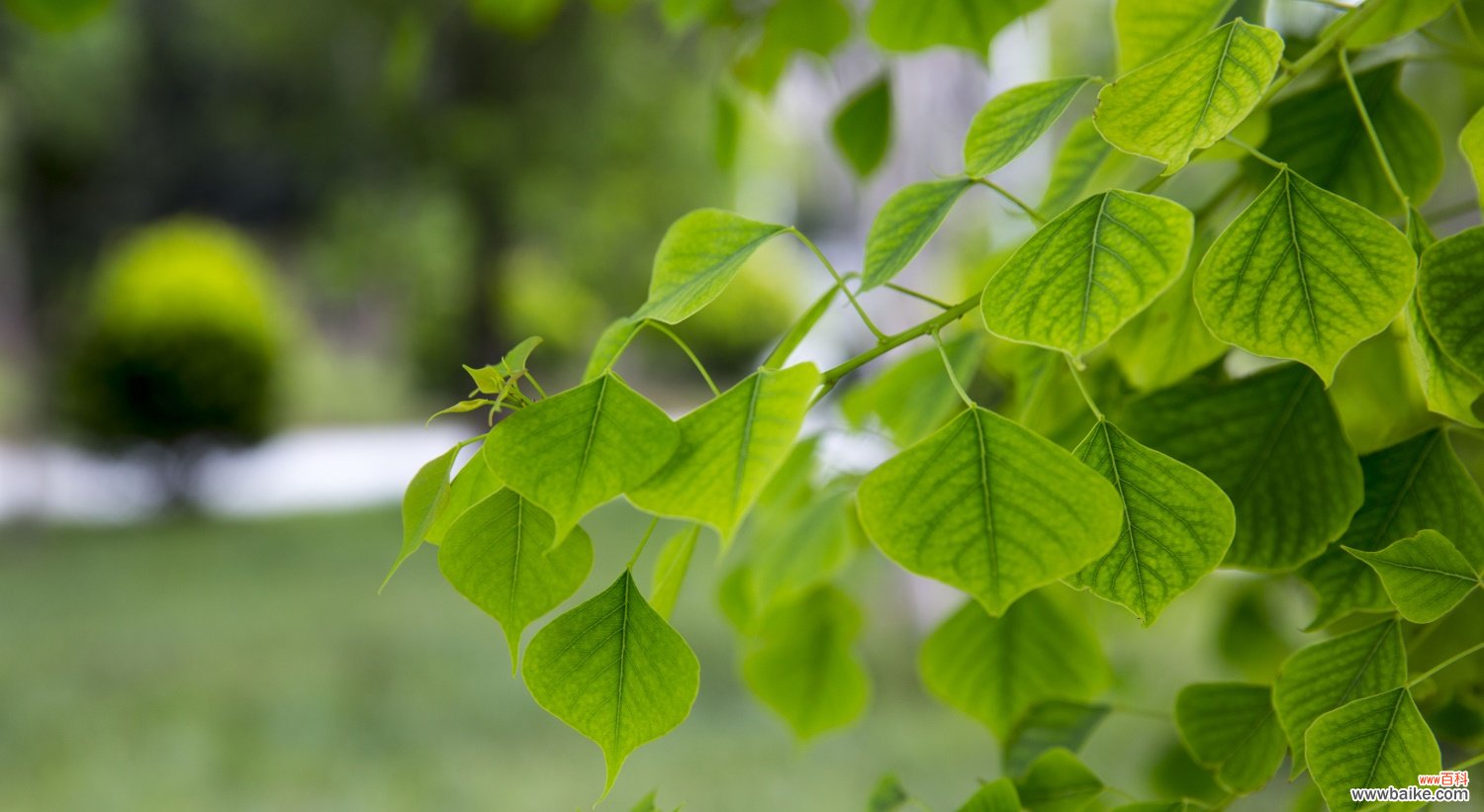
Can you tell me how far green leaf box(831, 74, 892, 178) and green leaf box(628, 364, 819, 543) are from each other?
34 centimetres

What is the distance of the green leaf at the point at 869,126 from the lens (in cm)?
57

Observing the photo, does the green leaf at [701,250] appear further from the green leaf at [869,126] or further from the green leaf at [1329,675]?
the green leaf at [869,126]

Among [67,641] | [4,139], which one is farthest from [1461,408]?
[4,139]

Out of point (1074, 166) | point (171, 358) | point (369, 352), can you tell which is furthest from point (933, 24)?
point (369, 352)

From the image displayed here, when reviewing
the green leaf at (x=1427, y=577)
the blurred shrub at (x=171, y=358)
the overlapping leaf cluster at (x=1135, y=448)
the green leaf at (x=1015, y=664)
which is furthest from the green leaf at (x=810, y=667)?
the blurred shrub at (x=171, y=358)

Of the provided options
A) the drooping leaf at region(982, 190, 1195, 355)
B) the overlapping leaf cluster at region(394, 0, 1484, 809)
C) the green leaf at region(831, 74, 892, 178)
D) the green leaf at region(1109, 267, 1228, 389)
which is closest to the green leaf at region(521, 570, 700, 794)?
the overlapping leaf cluster at region(394, 0, 1484, 809)

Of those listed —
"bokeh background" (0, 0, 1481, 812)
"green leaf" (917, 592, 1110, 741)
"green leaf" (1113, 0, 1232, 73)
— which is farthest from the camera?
"bokeh background" (0, 0, 1481, 812)

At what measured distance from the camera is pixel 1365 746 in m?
0.26

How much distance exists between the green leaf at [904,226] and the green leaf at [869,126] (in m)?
0.27

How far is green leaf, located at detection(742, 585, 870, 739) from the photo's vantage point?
548 millimetres

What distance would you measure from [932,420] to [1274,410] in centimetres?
12

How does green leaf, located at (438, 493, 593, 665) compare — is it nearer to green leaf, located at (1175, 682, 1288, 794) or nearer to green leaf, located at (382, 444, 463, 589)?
green leaf, located at (382, 444, 463, 589)

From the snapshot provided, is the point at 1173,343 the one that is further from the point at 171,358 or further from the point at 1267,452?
the point at 171,358

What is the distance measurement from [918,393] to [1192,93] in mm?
227
